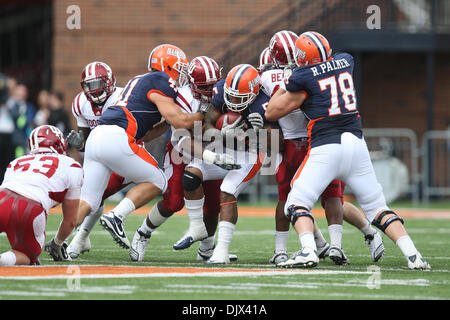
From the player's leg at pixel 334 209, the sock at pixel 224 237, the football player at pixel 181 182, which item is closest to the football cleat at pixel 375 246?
the player's leg at pixel 334 209

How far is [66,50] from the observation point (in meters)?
19.6

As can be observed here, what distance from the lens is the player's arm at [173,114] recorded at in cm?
761

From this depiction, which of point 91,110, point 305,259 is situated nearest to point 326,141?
point 305,259

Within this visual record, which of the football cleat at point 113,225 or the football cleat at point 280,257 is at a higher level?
the football cleat at point 113,225

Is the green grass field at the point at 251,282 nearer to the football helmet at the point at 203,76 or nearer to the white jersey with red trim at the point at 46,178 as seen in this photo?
the white jersey with red trim at the point at 46,178

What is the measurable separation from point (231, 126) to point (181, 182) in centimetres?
95

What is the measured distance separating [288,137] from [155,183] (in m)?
1.22

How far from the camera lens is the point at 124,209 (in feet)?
25.0

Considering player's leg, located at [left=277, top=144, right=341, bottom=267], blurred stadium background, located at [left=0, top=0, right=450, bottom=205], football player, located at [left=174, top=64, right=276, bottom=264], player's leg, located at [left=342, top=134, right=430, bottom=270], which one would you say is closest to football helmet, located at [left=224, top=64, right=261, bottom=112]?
football player, located at [left=174, top=64, right=276, bottom=264]

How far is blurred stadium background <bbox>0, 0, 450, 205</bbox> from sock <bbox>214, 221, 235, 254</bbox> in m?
9.50

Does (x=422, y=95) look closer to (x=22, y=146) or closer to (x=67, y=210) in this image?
(x=22, y=146)

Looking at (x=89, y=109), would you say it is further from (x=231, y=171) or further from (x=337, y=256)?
(x=337, y=256)

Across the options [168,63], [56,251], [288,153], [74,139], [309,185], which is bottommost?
[56,251]

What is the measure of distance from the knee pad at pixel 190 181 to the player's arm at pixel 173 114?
1.44ft
